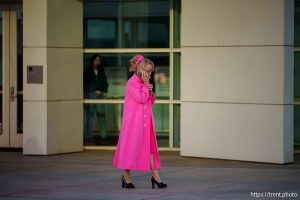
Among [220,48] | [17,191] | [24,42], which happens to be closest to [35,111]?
[24,42]

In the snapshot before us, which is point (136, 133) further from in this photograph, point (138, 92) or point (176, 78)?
point (176, 78)

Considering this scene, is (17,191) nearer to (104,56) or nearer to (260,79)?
(260,79)

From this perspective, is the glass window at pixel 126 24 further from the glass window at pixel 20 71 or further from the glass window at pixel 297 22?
the glass window at pixel 297 22

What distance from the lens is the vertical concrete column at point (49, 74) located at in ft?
54.5

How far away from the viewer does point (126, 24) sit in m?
17.5

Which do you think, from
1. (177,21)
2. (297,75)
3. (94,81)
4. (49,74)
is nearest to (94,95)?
(94,81)

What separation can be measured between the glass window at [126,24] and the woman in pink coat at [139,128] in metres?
5.75

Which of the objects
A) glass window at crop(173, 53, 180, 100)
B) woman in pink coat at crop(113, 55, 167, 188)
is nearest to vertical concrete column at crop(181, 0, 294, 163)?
glass window at crop(173, 53, 180, 100)

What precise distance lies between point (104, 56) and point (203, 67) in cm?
272

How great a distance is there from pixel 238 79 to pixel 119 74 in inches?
126

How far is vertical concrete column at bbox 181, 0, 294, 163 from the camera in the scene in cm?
1491

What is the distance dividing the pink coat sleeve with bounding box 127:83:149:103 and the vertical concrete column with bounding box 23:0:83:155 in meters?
5.29

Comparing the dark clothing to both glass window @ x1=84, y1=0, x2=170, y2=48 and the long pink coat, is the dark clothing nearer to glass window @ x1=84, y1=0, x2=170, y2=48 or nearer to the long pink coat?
glass window @ x1=84, y1=0, x2=170, y2=48

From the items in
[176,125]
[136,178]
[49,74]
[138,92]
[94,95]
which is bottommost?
[136,178]
